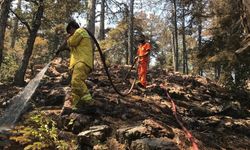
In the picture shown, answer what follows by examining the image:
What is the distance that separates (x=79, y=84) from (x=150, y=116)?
1.97 m

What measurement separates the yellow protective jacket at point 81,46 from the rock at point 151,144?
2630 mm

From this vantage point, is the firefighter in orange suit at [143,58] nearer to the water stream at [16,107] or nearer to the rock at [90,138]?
the water stream at [16,107]

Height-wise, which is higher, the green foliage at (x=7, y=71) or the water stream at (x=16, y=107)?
the green foliage at (x=7, y=71)

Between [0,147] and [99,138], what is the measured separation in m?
→ 1.67

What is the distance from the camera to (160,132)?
731 centimetres

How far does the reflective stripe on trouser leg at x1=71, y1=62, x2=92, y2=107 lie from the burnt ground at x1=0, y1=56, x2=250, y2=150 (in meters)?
0.32

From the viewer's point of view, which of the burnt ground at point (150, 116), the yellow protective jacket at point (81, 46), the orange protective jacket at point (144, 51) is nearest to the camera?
the burnt ground at point (150, 116)

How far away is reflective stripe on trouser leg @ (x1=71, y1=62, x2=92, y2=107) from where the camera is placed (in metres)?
8.26

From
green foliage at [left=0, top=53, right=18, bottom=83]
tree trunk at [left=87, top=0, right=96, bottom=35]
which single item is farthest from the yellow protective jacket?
green foliage at [left=0, top=53, right=18, bottom=83]

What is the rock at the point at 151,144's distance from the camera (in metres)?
6.18

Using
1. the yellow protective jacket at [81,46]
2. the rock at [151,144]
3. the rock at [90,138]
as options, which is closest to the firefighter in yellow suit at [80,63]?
the yellow protective jacket at [81,46]

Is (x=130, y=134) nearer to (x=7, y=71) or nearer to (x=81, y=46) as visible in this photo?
(x=81, y=46)

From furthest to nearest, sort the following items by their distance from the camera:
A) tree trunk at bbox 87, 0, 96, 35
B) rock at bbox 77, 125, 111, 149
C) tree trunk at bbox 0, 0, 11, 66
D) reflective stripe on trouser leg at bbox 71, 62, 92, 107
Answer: tree trunk at bbox 87, 0, 96, 35 < tree trunk at bbox 0, 0, 11, 66 < reflective stripe on trouser leg at bbox 71, 62, 92, 107 < rock at bbox 77, 125, 111, 149

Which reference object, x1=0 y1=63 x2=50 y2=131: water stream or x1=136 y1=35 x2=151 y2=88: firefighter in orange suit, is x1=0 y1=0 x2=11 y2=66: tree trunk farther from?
x1=136 y1=35 x2=151 y2=88: firefighter in orange suit
